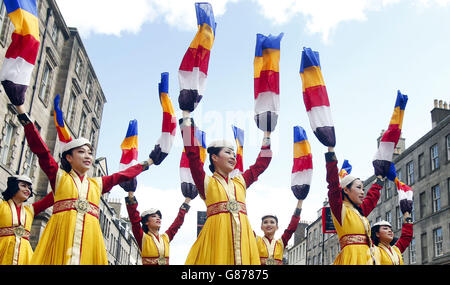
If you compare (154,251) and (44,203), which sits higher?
(44,203)

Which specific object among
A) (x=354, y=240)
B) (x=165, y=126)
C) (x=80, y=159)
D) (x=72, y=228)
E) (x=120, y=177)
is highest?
(x=165, y=126)

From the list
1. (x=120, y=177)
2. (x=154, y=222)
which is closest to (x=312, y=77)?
(x=120, y=177)

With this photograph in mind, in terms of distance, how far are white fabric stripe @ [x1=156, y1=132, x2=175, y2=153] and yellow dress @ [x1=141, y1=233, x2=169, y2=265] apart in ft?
7.64

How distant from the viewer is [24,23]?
5914 millimetres

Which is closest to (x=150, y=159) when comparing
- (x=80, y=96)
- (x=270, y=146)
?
(x=270, y=146)

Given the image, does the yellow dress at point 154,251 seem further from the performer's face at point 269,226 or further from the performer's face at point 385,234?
the performer's face at point 385,234

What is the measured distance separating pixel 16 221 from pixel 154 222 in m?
2.39

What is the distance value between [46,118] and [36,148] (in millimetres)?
21471

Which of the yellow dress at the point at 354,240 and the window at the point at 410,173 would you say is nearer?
the yellow dress at the point at 354,240

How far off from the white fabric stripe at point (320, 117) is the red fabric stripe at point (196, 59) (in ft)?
4.76

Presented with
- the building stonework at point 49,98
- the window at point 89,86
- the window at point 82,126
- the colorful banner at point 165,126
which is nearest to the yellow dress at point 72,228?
the colorful banner at point 165,126

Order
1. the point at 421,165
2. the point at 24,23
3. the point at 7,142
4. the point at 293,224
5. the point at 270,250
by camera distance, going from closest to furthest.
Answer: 1. the point at 24,23
2. the point at 293,224
3. the point at 270,250
4. the point at 7,142
5. the point at 421,165

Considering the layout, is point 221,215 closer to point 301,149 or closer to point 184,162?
point 184,162

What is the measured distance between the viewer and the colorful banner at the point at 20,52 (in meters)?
5.52
